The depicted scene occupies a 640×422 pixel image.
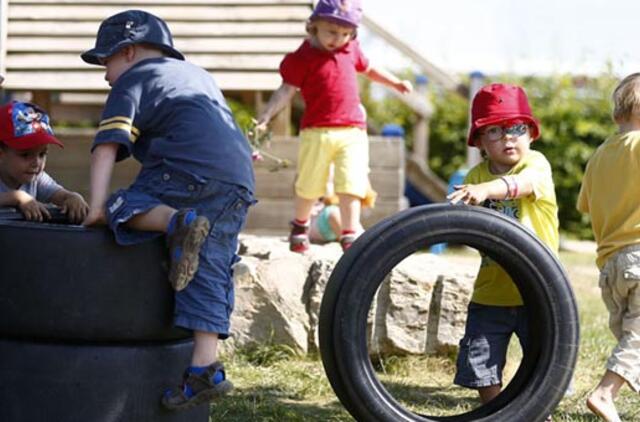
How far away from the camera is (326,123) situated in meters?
6.69

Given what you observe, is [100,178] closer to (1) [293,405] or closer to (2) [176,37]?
(1) [293,405]

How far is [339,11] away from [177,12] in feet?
10.0

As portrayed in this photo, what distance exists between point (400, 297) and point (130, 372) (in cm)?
222

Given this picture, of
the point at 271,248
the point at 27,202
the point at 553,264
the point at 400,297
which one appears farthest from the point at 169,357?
the point at 271,248

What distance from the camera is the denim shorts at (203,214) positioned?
12.1ft

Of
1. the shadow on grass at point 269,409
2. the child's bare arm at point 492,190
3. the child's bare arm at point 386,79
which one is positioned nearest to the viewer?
the child's bare arm at point 492,190

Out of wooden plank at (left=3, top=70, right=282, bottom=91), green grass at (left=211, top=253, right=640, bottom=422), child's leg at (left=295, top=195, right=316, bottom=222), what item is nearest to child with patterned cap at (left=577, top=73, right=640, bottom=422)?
green grass at (left=211, top=253, right=640, bottom=422)

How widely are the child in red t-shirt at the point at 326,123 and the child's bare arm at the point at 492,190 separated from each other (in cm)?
232

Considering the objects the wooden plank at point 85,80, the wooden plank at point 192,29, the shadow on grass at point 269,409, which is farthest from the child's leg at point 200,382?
the wooden plank at point 192,29

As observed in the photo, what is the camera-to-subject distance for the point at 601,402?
439cm

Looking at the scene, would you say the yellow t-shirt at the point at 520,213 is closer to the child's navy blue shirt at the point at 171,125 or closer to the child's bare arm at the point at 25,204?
the child's navy blue shirt at the point at 171,125

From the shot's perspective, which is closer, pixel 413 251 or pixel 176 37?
pixel 413 251

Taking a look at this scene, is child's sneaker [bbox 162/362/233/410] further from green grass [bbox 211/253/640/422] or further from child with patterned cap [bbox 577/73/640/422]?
child with patterned cap [bbox 577/73/640/422]

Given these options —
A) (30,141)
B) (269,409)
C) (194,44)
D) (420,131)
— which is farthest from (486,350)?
(420,131)
